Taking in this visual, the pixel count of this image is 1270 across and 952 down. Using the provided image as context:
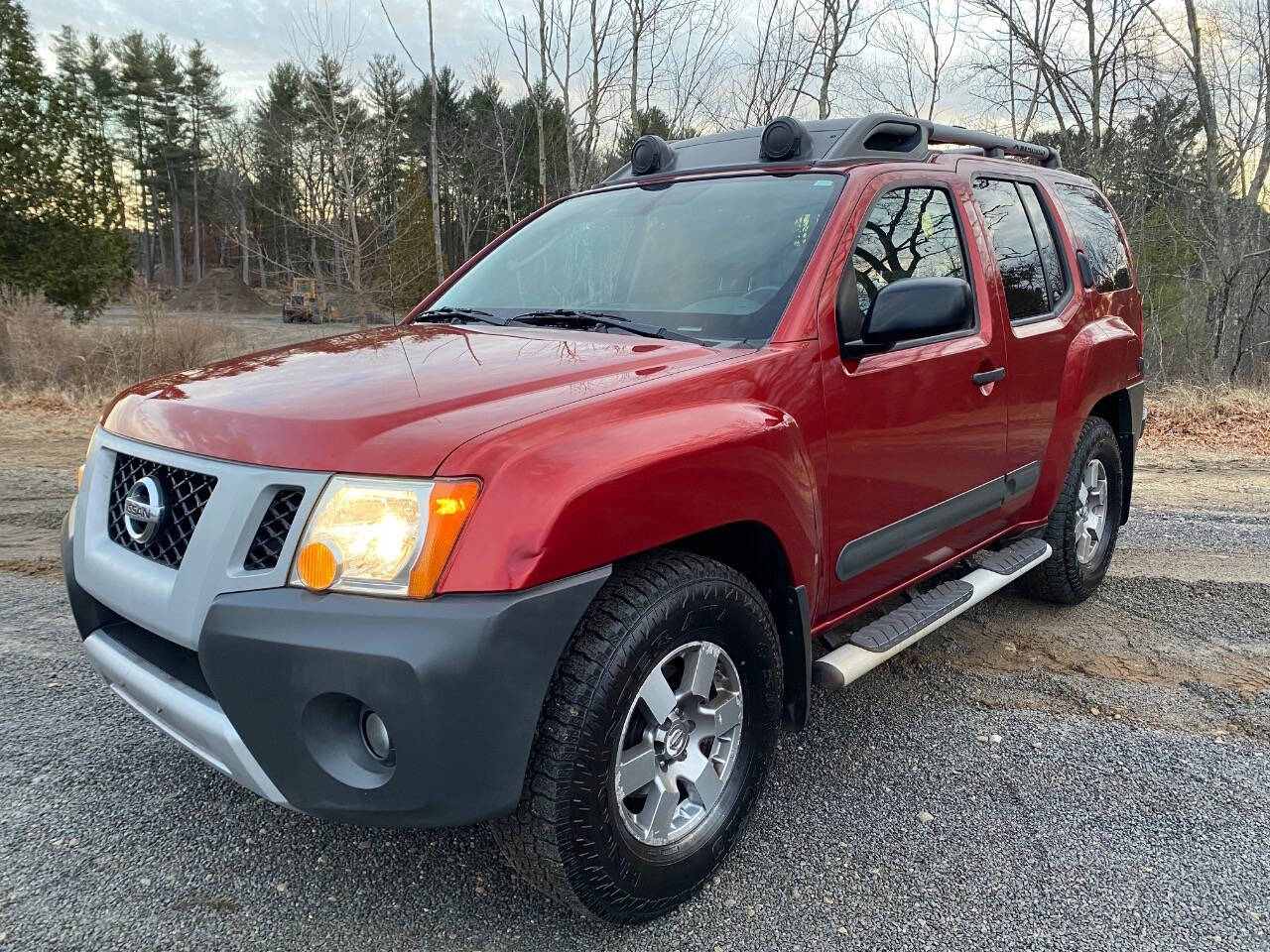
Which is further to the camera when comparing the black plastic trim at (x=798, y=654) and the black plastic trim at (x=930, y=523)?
the black plastic trim at (x=930, y=523)

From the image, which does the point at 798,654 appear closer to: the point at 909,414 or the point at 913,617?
the point at 913,617

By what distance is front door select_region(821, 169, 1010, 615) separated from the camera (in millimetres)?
2617

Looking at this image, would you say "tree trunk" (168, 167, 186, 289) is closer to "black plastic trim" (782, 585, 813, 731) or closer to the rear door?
the rear door

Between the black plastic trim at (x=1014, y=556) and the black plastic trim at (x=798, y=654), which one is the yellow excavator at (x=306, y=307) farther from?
the black plastic trim at (x=798, y=654)

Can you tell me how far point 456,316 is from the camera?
10.5 ft

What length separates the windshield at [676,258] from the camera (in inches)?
104

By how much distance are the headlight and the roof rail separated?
2.00 metres

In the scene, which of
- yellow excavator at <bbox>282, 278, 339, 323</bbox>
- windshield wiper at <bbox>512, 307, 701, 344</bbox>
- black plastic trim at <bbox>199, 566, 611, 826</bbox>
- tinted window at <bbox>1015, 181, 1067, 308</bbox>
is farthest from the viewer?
yellow excavator at <bbox>282, 278, 339, 323</bbox>

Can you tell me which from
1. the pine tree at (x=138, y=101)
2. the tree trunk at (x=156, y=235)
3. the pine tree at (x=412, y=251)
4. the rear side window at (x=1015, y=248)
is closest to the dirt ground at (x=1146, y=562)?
the rear side window at (x=1015, y=248)

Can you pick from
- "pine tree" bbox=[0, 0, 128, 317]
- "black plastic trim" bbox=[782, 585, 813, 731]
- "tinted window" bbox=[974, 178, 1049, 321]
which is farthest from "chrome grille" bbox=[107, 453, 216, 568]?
"pine tree" bbox=[0, 0, 128, 317]

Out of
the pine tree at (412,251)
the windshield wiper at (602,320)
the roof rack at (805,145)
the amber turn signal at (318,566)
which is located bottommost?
the amber turn signal at (318,566)

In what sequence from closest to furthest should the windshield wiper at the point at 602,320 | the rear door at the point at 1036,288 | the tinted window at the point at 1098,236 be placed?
the windshield wiper at the point at 602,320
the rear door at the point at 1036,288
the tinted window at the point at 1098,236

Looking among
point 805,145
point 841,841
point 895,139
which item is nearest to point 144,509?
point 841,841

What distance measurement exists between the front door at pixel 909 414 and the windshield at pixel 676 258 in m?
0.18
